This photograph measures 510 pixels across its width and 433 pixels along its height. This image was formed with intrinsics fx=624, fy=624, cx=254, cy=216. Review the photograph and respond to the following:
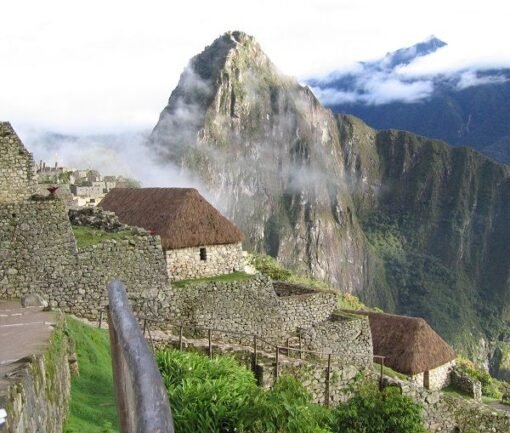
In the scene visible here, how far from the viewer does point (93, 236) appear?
13.3 m

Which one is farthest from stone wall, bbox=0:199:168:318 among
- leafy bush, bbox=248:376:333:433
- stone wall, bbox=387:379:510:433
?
stone wall, bbox=387:379:510:433

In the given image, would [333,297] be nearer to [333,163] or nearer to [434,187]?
[333,163]

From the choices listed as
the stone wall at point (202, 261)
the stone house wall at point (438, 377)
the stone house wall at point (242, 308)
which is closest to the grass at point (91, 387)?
the stone house wall at point (242, 308)

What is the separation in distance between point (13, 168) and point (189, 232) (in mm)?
5991

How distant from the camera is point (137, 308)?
13.4 m

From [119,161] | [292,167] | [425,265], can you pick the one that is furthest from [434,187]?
[119,161]

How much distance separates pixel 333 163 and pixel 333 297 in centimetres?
15759

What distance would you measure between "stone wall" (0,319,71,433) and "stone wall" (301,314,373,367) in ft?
32.2

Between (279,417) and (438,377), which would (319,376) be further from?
(438,377)

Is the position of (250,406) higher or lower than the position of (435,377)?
higher

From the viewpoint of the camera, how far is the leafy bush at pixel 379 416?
36.5ft

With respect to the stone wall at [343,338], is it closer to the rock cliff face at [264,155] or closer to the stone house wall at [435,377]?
the stone house wall at [435,377]

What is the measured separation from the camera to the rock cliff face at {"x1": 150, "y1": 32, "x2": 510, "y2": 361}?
14125cm

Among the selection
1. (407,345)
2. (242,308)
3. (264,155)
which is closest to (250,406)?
(242,308)
